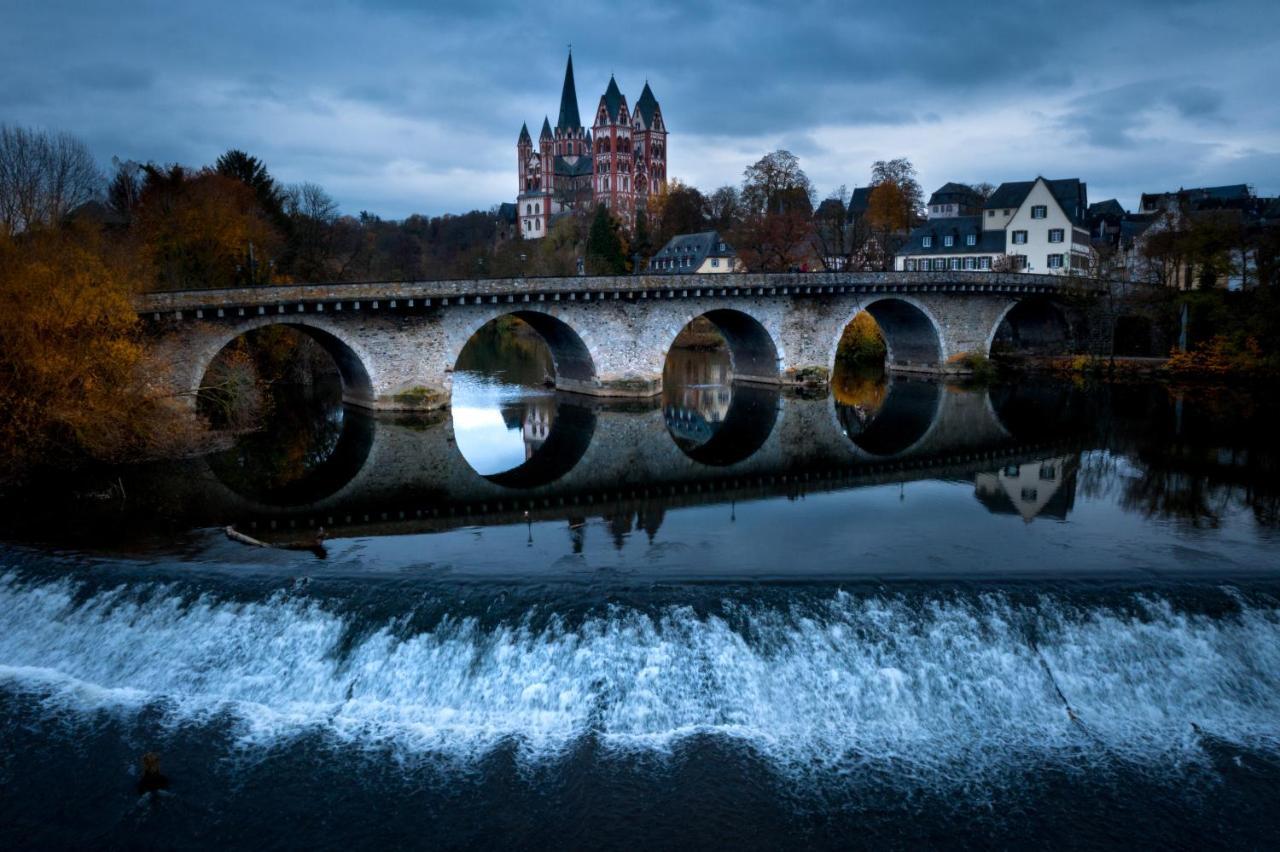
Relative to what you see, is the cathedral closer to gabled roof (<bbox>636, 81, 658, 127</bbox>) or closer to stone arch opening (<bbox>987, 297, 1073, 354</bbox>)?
gabled roof (<bbox>636, 81, 658, 127</bbox>)

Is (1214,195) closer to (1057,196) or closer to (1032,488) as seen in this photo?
(1057,196)

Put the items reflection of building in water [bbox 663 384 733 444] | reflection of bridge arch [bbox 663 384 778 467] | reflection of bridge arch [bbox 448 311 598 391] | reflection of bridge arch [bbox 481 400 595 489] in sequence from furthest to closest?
reflection of bridge arch [bbox 448 311 598 391]
reflection of building in water [bbox 663 384 733 444]
reflection of bridge arch [bbox 663 384 778 467]
reflection of bridge arch [bbox 481 400 595 489]

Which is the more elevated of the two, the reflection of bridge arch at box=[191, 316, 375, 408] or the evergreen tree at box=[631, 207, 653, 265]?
the evergreen tree at box=[631, 207, 653, 265]

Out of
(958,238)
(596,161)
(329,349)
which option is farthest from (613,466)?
(596,161)

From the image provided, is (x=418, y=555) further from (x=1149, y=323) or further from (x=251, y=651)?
(x=1149, y=323)

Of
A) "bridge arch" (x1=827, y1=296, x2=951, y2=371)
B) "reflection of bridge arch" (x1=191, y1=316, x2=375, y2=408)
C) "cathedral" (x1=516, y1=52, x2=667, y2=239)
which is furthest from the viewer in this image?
"cathedral" (x1=516, y1=52, x2=667, y2=239)

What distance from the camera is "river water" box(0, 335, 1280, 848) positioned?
9945 mm

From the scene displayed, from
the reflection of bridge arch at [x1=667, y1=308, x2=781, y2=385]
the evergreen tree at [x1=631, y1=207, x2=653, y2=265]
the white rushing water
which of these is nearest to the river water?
the white rushing water

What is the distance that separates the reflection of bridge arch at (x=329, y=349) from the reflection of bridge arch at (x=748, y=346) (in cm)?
1308

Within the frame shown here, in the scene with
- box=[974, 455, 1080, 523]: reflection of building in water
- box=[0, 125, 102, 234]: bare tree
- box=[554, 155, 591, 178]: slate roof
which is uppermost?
box=[554, 155, 591, 178]: slate roof

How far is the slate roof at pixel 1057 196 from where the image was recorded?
53.8 m

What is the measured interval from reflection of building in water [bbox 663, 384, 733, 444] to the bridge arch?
5427mm

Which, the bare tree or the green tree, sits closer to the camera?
the bare tree

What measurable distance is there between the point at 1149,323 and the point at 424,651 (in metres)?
43.0
